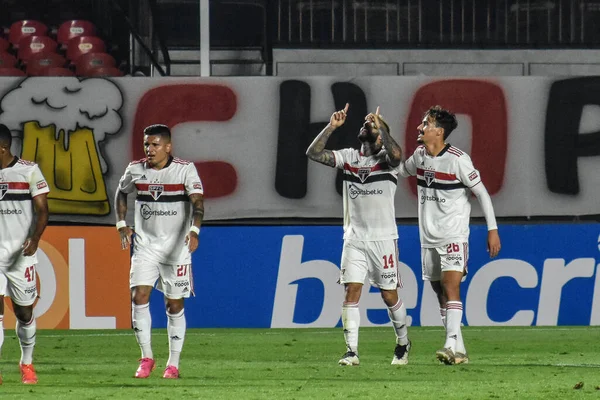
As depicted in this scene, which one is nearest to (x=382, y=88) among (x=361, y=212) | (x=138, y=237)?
(x=361, y=212)

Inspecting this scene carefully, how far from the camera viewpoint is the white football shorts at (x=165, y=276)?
8562 mm

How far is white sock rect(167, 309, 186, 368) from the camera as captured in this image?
8555 millimetres

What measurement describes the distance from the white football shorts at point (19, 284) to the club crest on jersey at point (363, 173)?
2.57m

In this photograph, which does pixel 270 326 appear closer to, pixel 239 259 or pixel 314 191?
pixel 239 259

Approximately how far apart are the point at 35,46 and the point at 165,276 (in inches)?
370

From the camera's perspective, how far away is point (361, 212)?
31.7ft

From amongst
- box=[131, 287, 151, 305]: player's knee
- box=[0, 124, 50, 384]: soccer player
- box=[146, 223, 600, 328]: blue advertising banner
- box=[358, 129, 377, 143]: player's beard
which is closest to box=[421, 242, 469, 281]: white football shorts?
box=[358, 129, 377, 143]: player's beard

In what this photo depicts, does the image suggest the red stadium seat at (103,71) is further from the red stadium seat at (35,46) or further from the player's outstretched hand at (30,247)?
the player's outstretched hand at (30,247)

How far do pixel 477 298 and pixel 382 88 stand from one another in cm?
263

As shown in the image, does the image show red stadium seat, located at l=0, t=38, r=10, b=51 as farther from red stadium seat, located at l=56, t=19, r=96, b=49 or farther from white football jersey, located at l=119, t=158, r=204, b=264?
white football jersey, located at l=119, t=158, r=204, b=264

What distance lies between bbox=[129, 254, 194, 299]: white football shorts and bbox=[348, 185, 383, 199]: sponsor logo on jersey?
1610 mm

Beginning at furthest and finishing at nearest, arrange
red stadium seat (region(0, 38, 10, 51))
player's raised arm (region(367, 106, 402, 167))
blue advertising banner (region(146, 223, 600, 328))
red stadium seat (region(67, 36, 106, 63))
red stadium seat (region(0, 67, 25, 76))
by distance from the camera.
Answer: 1. red stadium seat (region(0, 38, 10, 51))
2. red stadium seat (region(67, 36, 106, 63))
3. red stadium seat (region(0, 67, 25, 76))
4. blue advertising banner (region(146, 223, 600, 328))
5. player's raised arm (region(367, 106, 402, 167))

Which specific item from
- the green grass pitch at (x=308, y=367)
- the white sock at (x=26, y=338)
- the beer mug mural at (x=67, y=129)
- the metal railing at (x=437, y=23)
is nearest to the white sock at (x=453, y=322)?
the green grass pitch at (x=308, y=367)

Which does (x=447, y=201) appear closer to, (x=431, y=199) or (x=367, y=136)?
(x=431, y=199)
